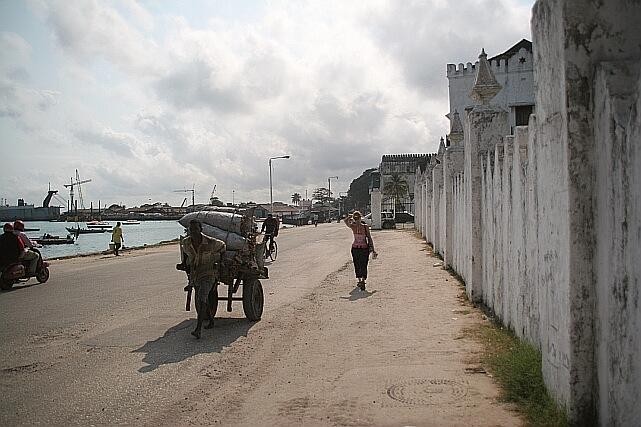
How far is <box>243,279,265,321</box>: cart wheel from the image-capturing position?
9.90 meters

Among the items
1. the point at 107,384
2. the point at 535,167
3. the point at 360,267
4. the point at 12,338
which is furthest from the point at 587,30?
the point at 360,267

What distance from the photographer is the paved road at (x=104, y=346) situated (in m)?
5.99

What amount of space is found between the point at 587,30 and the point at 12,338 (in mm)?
8298

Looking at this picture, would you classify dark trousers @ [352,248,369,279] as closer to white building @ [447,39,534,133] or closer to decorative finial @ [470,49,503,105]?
decorative finial @ [470,49,503,105]

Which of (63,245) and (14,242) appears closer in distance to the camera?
(14,242)

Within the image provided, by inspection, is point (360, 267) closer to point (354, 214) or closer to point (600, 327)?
point (354, 214)

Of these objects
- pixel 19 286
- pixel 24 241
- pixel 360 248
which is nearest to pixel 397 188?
pixel 24 241

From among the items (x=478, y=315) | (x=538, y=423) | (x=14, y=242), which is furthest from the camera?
(x=14, y=242)

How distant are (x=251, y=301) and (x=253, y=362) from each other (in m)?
2.44

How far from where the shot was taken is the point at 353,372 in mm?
6859

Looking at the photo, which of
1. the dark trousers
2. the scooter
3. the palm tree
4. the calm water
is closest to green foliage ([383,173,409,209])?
the palm tree

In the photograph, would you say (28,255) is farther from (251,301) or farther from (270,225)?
(251,301)

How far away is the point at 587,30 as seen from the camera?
4.58 m

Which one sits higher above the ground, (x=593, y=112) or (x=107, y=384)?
(x=593, y=112)
